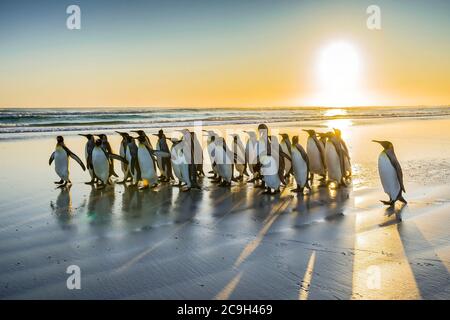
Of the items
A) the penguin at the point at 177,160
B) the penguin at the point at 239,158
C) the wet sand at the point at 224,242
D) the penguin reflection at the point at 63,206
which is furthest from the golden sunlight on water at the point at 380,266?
the penguin reflection at the point at 63,206

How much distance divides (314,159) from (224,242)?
4.58 metres

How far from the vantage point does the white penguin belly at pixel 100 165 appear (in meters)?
8.57

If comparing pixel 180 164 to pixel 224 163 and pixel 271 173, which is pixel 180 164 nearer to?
pixel 224 163

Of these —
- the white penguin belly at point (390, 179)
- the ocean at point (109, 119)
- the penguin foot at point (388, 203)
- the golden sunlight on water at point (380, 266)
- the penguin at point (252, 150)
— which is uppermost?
the ocean at point (109, 119)

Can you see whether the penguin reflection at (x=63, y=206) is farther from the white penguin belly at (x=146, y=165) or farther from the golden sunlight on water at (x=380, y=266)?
the golden sunlight on water at (x=380, y=266)

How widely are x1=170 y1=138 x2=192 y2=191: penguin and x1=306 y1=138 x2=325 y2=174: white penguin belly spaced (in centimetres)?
278

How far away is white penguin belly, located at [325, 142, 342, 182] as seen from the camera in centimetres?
841

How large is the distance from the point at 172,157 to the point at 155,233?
350cm

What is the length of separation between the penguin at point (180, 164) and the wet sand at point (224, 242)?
1.36ft

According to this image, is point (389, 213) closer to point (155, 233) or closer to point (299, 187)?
point (299, 187)

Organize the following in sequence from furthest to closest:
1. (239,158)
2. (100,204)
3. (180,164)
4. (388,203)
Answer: (239,158)
(180,164)
(100,204)
(388,203)

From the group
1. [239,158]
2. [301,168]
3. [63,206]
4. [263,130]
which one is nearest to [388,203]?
[301,168]

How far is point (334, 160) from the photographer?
8.50 meters

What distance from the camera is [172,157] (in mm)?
8648
